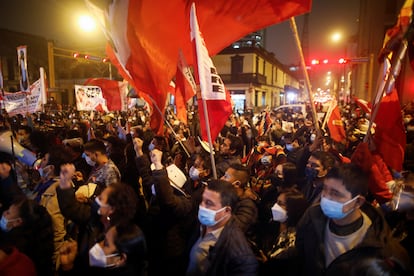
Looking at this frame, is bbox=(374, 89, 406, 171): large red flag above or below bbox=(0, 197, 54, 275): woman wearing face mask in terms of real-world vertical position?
above

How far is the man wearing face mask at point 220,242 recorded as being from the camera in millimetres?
2482

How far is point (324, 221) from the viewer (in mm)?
2574

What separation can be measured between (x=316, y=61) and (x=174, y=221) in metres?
17.8

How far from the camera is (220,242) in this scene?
8.39 ft

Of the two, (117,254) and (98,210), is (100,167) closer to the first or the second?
(98,210)

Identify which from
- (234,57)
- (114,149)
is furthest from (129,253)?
(234,57)

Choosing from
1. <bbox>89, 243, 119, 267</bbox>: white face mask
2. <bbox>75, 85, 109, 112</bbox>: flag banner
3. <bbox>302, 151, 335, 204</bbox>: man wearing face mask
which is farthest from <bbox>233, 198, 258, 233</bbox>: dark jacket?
<bbox>75, 85, 109, 112</bbox>: flag banner

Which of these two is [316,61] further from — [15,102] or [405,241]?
[405,241]

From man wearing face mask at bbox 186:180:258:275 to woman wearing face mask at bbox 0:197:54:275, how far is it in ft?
4.78

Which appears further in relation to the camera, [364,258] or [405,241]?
[405,241]

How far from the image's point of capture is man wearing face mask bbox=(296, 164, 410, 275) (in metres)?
2.30

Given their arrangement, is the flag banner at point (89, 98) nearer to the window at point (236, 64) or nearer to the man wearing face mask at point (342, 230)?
the man wearing face mask at point (342, 230)

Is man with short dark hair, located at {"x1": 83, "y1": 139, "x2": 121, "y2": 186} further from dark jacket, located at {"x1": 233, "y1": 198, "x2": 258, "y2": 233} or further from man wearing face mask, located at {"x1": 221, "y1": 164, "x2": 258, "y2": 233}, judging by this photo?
dark jacket, located at {"x1": 233, "y1": 198, "x2": 258, "y2": 233}

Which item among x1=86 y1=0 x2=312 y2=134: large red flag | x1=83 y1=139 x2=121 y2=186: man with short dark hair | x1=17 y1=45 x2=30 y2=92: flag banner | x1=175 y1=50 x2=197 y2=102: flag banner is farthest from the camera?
x1=17 y1=45 x2=30 y2=92: flag banner
